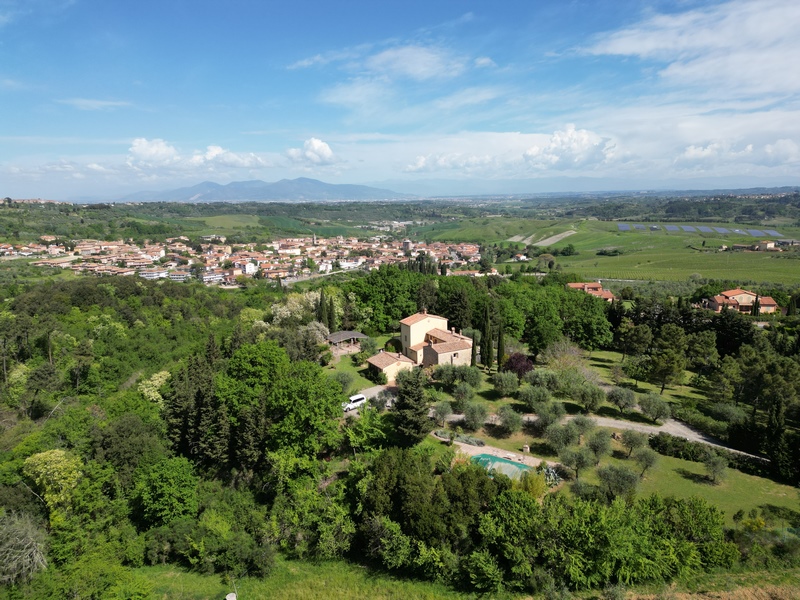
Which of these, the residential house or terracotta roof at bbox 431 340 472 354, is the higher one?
terracotta roof at bbox 431 340 472 354

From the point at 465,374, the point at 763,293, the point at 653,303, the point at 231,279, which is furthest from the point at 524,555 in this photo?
the point at 231,279

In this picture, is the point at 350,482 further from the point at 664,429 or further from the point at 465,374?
the point at 664,429

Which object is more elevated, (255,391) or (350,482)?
(255,391)

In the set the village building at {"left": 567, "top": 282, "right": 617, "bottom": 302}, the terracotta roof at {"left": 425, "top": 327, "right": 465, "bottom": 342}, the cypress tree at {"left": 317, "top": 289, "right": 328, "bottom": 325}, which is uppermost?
the cypress tree at {"left": 317, "top": 289, "right": 328, "bottom": 325}

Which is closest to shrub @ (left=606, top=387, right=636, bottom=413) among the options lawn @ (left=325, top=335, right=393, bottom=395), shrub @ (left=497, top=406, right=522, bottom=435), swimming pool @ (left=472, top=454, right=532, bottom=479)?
shrub @ (left=497, top=406, right=522, bottom=435)

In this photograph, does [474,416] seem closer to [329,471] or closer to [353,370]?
[329,471]

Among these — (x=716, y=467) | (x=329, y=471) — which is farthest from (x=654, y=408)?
(x=329, y=471)

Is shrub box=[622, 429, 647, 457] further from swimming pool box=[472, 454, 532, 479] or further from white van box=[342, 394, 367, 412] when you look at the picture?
white van box=[342, 394, 367, 412]
